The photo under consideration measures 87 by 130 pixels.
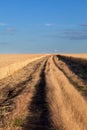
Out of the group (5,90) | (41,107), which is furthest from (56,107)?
(5,90)

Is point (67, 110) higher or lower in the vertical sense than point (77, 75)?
lower

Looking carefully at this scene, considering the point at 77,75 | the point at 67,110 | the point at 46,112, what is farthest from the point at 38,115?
the point at 77,75

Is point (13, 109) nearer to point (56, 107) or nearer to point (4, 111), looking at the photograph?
point (4, 111)

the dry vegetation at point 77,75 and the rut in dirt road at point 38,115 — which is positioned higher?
the dry vegetation at point 77,75

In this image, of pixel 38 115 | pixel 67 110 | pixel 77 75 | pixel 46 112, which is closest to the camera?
pixel 67 110

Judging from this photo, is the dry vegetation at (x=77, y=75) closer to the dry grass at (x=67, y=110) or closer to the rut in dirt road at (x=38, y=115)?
the dry grass at (x=67, y=110)

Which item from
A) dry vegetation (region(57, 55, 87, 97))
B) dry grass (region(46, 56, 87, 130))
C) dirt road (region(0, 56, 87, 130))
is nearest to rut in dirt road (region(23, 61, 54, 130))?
dirt road (region(0, 56, 87, 130))

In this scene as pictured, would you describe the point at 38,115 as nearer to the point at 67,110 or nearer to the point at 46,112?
the point at 46,112

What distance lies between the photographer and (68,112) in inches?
522

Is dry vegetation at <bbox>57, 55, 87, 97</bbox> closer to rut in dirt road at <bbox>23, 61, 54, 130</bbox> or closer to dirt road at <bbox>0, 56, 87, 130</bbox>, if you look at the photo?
dirt road at <bbox>0, 56, 87, 130</bbox>

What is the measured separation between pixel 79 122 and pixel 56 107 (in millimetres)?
2762

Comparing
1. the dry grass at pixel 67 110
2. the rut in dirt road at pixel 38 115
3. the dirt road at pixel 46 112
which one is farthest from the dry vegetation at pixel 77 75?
the rut in dirt road at pixel 38 115

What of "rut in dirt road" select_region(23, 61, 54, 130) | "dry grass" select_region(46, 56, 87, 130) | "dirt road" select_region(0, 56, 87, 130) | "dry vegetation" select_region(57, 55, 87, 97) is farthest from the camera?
"dry vegetation" select_region(57, 55, 87, 97)

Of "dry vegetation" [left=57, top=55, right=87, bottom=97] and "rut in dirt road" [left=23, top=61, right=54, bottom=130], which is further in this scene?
"dry vegetation" [left=57, top=55, right=87, bottom=97]
